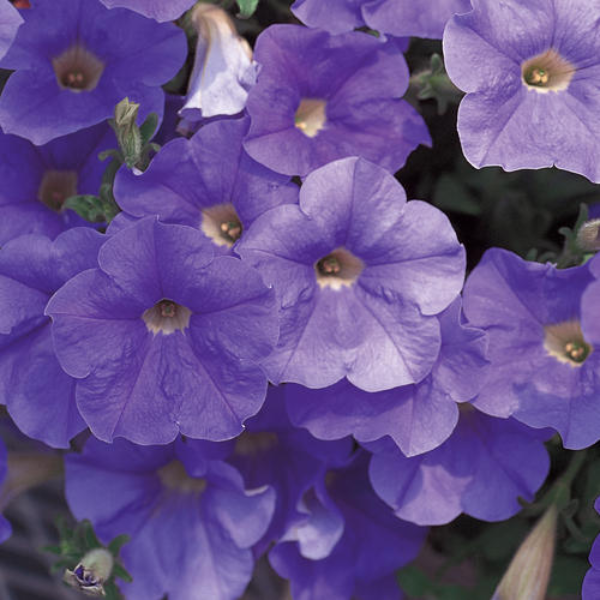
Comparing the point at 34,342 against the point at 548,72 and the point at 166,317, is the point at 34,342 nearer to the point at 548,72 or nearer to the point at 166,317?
the point at 166,317

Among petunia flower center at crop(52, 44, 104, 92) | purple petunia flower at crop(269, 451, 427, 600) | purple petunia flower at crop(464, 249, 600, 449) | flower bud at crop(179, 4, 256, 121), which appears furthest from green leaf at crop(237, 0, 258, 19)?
purple petunia flower at crop(269, 451, 427, 600)

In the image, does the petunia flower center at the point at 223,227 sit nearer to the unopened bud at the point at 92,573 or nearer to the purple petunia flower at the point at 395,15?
the purple petunia flower at the point at 395,15

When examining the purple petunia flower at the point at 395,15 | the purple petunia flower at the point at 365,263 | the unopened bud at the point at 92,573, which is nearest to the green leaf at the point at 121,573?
the unopened bud at the point at 92,573

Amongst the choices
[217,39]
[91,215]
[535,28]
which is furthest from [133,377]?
[535,28]

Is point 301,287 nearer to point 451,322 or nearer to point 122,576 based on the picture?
point 451,322

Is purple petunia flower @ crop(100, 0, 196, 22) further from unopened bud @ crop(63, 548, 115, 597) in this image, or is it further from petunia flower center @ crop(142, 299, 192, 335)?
unopened bud @ crop(63, 548, 115, 597)

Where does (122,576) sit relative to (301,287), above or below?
below
